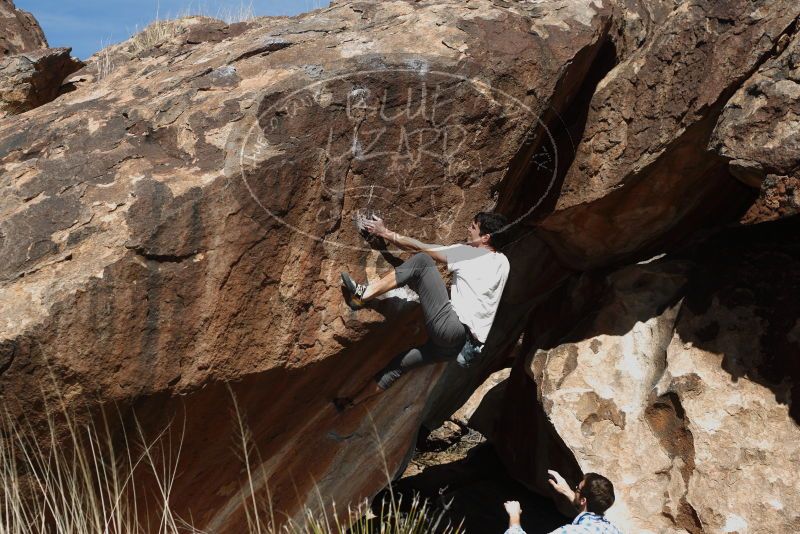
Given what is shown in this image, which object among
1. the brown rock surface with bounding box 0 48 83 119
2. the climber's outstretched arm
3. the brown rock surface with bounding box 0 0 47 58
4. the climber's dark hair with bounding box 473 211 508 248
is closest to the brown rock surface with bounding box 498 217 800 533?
the climber's dark hair with bounding box 473 211 508 248

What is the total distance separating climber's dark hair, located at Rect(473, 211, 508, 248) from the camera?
174 inches

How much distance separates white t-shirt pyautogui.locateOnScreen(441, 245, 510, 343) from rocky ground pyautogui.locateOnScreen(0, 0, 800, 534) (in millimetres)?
156

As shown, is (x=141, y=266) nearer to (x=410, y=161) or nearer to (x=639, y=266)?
(x=410, y=161)

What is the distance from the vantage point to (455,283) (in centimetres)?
438

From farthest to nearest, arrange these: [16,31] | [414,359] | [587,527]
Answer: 1. [16,31]
2. [414,359]
3. [587,527]

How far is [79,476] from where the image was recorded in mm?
3914

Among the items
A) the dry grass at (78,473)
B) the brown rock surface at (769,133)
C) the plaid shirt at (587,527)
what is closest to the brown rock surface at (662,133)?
the brown rock surface at (769,133)

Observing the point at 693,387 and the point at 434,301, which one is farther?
the point at 693,387

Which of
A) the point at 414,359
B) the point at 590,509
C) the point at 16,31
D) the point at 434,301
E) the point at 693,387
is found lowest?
the point at 590,509

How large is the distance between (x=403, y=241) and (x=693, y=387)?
5.74ft

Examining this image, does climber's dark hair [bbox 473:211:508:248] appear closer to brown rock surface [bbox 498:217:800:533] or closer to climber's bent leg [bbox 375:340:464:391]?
climber's bent leg [bbox 375:340:464:391]

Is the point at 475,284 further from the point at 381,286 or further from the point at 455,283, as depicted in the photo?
the point at 381,286

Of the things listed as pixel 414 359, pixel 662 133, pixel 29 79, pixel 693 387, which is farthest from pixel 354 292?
pixel 29 79

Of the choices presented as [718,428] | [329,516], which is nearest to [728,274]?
[718,428]
